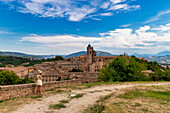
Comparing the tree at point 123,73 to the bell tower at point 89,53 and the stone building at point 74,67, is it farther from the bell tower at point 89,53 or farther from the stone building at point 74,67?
the bell tower at point 89,53

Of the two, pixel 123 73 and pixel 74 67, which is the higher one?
pixel 123 73

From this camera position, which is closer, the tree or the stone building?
the tree

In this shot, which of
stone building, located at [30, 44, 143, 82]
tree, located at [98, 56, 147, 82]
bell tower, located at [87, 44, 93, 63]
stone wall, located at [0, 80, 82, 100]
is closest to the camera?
stone wall, located at [0, 80, 82, 100]

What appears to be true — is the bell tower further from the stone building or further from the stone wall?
the stone wall

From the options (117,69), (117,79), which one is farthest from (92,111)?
(117,69)

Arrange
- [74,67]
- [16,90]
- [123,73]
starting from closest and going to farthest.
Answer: [16,90] < [123,73] < [74,67]

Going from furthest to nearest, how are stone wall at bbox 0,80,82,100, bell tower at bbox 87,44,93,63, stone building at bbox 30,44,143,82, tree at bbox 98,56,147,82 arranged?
bell tower at bbox 87,44,93,63 < stone building at bbox 30,44,143,82 < tree at bbox 98,56,147,82 < stone wall at bbox 0,80,82,100

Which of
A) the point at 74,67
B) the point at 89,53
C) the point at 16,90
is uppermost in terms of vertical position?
the point at 89,53

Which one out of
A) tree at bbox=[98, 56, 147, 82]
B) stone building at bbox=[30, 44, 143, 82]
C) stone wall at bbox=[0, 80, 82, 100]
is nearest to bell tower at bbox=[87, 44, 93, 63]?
stone building at bbox=[30, 44, 143, 82]

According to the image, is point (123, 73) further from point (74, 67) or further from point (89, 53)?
point (89, 53)

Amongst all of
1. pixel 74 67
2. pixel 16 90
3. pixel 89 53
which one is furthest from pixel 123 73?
pixel 89 53

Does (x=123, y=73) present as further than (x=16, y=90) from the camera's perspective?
Yes

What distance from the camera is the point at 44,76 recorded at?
65.6m

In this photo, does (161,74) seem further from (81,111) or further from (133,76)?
(81,111)
